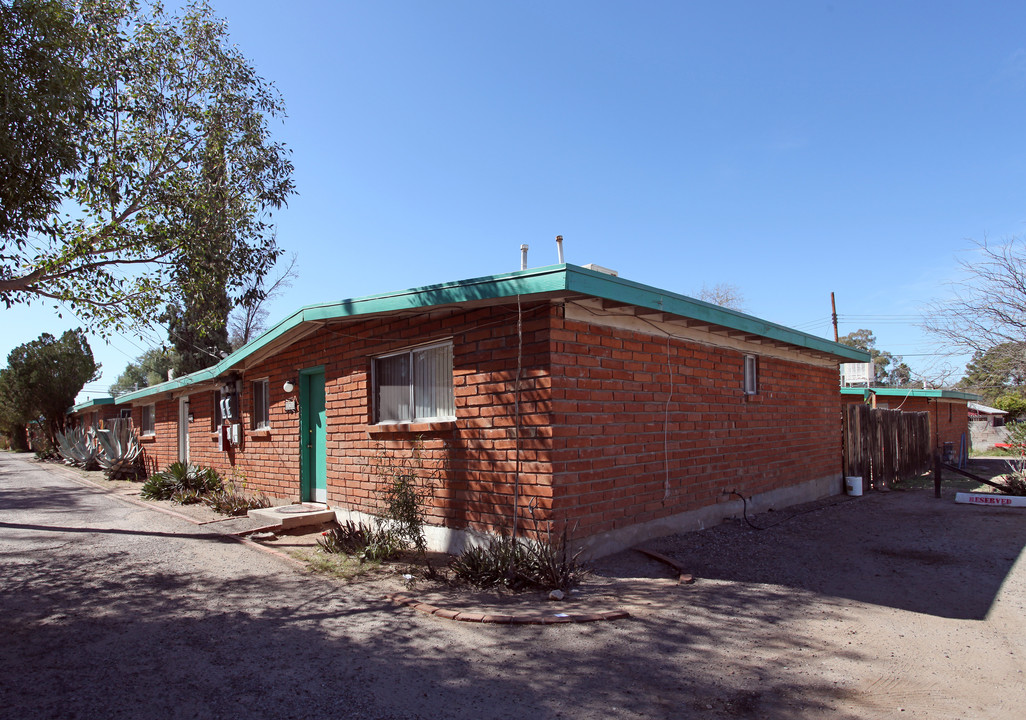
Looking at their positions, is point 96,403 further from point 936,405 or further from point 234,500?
point 936,405

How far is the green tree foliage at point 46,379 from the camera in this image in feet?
107

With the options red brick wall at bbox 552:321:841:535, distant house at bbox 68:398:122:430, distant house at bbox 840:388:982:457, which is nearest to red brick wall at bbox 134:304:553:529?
red brick wall at bbox 552:321:841:535

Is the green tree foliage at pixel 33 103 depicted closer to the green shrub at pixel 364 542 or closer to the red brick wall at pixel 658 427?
the green shrub at pixel 364 542

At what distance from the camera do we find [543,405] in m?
6.20

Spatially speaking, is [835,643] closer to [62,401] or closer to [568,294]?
[568,294]

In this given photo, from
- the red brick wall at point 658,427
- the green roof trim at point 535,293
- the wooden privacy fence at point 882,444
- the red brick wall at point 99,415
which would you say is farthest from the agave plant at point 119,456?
the wooden privacy fence at point 882,444

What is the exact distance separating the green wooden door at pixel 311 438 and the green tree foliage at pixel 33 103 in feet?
13.9

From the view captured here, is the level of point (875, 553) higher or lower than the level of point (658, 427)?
lower

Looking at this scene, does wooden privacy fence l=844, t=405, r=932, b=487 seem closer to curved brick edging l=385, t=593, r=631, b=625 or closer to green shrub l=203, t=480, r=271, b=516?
curved brick edging l=385, t=593, r=631, b=625

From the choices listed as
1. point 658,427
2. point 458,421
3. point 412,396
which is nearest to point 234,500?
point 412,396

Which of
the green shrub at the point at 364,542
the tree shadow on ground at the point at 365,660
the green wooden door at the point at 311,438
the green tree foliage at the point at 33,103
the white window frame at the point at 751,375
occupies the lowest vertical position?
the tree shadow on ground at the point at 365,660

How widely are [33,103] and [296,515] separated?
18.6ft

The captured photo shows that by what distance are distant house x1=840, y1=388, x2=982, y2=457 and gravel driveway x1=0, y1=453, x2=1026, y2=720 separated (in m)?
12.7

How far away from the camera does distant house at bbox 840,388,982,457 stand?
19.4 meters
